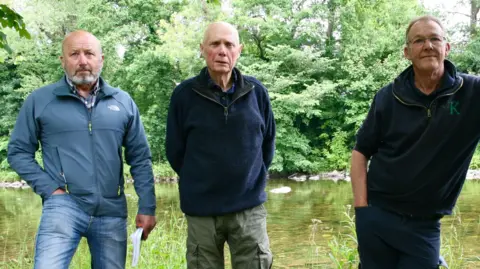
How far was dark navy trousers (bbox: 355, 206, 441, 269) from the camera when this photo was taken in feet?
8.14

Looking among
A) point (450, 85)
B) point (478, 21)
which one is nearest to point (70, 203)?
point (450, 85)

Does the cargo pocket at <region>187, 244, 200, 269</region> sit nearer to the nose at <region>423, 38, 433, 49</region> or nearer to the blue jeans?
the blue jeans

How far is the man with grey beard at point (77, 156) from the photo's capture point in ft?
9.09

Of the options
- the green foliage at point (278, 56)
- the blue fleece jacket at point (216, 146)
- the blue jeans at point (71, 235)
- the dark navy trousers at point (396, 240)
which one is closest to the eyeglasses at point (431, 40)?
the dark navy trousers at point (396, 240)

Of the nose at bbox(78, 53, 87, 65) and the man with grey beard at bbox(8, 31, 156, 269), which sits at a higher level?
the nose at bbox(78, 53, 87, 65)

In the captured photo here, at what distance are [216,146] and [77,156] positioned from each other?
752 millimetres

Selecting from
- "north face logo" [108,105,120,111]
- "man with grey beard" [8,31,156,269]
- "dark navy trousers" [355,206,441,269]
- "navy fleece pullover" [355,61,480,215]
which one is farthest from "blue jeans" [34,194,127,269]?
"navy fleece pullover" [355,61,480,215]

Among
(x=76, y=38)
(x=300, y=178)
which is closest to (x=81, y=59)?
(x=76, y=38)

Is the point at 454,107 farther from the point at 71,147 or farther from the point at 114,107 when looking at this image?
the point at 71,147

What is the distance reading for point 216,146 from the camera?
283cm

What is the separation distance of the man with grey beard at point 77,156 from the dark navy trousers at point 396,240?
1.35 m

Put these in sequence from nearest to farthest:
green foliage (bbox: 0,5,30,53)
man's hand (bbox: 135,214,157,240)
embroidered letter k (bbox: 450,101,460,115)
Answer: embroidered letter k (bbox: 450,101,460,115)
man's hand (bbox: 135,214,157,240)
green foliage (bbox: 0,5,30,53)

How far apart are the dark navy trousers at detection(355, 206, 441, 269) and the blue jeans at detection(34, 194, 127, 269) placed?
133 cm

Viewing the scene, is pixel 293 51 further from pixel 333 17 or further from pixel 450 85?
pixel 450 85
